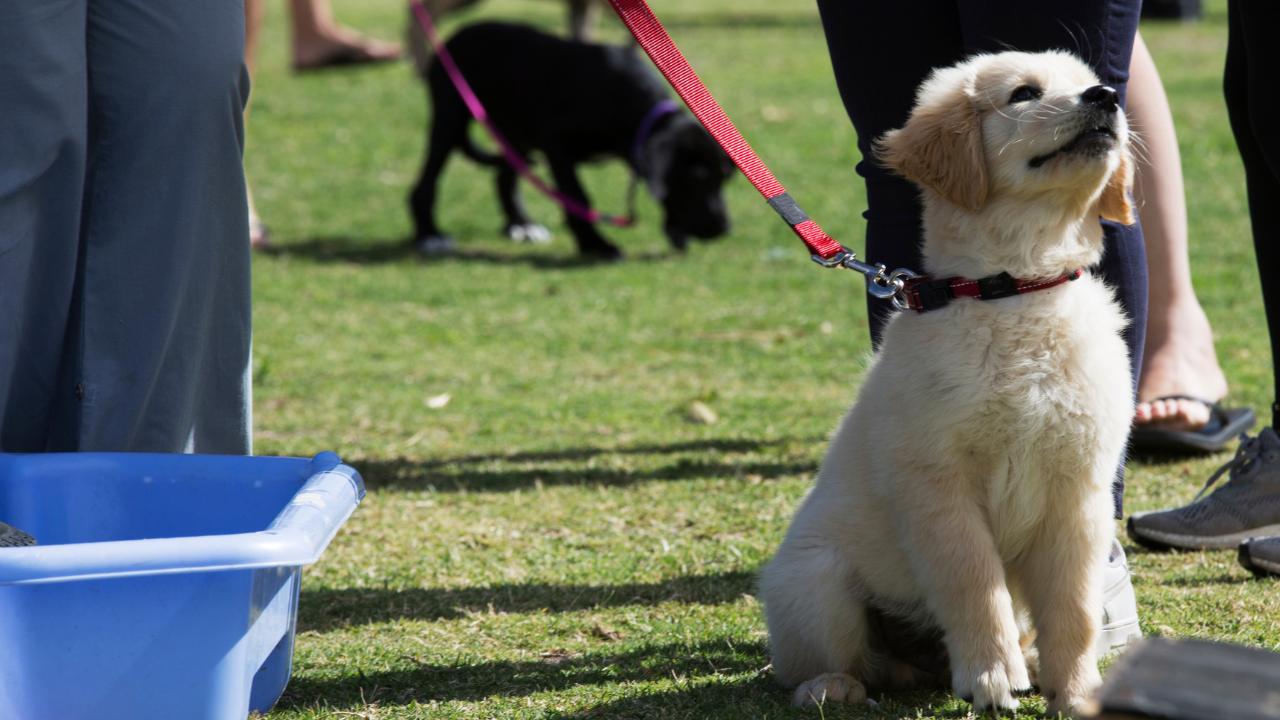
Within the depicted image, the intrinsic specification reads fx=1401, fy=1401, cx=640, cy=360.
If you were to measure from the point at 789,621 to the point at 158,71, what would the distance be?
4.53 feet

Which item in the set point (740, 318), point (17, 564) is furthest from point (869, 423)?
point (740, 318)

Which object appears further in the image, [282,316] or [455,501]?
[282,316]

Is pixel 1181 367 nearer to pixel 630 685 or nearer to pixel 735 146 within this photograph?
pixel 735 146

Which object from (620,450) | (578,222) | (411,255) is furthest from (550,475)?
(411,255)

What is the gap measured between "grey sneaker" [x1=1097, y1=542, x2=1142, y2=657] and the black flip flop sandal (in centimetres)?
121

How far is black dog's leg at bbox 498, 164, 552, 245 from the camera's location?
23.8ft

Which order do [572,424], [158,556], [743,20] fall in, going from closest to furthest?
1. [158,556]
2. [572,424]
3. [743,20]

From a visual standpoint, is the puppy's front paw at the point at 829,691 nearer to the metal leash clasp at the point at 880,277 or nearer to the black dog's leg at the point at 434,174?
the metal leash clasp at the point at 880,277

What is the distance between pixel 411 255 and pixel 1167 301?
4.09m

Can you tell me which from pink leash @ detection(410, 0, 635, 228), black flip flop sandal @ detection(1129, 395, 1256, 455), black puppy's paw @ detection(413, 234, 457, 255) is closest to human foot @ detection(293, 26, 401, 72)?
pink leash @ detection(410, 0, 635, 228)

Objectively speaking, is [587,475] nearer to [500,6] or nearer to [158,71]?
[158,71]

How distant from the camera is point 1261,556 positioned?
264 cm

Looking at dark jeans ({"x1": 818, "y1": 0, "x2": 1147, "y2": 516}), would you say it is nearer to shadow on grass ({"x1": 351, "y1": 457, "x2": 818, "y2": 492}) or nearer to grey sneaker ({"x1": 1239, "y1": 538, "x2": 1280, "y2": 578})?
grey sneaker ({"x1": 1239, "y1": 538, "x2": 1280, "y2": 578})

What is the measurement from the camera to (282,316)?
18.1ft
